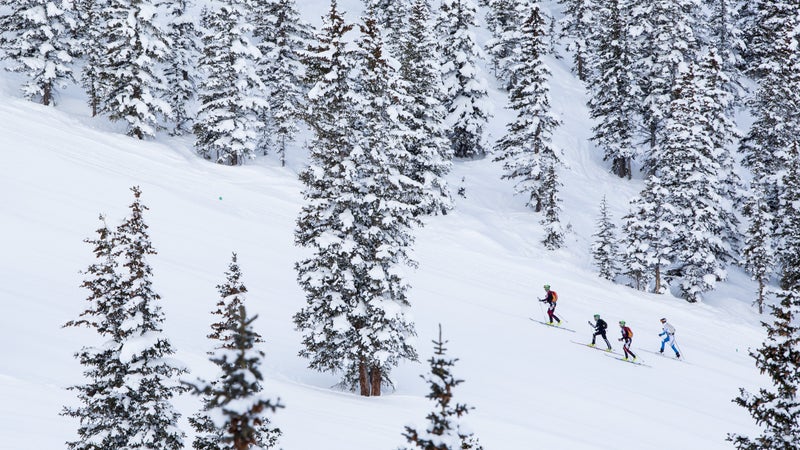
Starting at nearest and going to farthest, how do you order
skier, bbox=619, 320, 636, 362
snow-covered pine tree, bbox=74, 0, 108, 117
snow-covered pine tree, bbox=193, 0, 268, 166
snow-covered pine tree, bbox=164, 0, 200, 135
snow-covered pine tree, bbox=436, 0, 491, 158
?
skier, bbox=619, 320, 636, 362 → snow-covered pine tree, bbox=193, 0, 268, 166 → snow-covered pine tree, bbox=74, 0, 108, 117 → snow-covered pine tree, bbox=164, 0, 200, 135 → snow-covered pine tree, bbox=436, 0, 491, 158

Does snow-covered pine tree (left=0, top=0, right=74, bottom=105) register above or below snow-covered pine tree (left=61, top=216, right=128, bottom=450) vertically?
above

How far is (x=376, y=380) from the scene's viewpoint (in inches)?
699

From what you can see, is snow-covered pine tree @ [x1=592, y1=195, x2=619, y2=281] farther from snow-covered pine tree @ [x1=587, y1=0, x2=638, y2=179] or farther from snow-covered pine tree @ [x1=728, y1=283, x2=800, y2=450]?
snow-covered pine tree @ [x1=728, y1=283, x2=800, y2=450]

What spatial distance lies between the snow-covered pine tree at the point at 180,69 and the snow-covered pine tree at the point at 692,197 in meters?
33.9

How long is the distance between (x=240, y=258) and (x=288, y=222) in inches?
247

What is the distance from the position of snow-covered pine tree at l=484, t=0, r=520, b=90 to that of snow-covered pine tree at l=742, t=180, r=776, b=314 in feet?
84.2

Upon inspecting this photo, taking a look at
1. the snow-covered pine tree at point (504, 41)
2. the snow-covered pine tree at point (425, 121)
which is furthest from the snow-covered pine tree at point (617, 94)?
the snow-covered pine tree at point (425, 121)

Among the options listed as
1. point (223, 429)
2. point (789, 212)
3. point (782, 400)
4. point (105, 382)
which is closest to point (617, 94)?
point (789, 212)

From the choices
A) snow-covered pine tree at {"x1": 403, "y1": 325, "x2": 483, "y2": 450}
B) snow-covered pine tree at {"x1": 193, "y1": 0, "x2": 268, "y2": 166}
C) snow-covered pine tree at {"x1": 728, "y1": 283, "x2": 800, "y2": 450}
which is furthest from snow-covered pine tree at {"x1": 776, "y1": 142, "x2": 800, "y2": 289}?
snow-covered pine tree at {"x1": 403, "y1": 325, "x2": 483, "y2": 450}

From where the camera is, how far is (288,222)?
32.4 metres

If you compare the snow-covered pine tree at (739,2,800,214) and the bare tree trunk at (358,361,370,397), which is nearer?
the bare tree trunk at (358,361,370,397)

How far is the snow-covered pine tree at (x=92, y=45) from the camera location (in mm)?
43344

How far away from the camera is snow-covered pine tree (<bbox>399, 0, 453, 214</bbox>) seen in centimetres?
3869

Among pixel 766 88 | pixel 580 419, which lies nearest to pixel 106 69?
pixel 580 419
